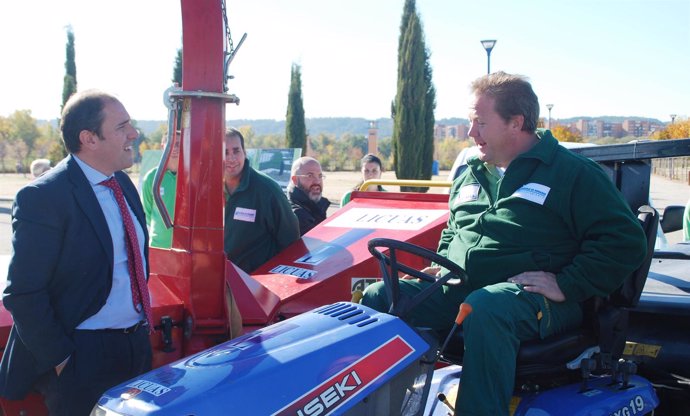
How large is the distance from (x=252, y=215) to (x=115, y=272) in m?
1.66

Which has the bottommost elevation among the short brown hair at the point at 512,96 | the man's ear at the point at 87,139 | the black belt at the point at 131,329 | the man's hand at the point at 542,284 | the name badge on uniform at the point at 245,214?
the black belt at the point at 131,329

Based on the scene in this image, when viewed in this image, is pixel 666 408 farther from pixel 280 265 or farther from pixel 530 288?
pixel 280 265

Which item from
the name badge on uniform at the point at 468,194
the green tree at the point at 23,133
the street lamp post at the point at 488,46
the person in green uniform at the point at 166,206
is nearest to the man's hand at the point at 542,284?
the name badge on uniform at the point at 468,194

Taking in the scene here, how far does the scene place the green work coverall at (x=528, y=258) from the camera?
234cm

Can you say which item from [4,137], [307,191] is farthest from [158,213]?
[4,137]

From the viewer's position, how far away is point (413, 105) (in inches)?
870

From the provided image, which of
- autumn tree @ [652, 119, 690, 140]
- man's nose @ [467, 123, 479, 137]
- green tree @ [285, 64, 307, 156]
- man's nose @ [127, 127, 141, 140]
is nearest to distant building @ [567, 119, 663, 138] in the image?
autumn tree @ [652, 119, 690, 140]

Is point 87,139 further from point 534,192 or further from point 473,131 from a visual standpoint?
point 534,192

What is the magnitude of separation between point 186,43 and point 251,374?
1589mm

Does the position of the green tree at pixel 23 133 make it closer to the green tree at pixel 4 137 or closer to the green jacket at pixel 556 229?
the green tree at pixel 4 137

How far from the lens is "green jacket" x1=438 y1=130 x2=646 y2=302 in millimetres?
2508

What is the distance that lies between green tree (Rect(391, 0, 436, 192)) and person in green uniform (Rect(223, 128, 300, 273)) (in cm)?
1765

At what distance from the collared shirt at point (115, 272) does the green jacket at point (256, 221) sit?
1.59 m

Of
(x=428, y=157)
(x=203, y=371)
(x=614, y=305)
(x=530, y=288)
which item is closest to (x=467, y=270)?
(x=530, y=288)
